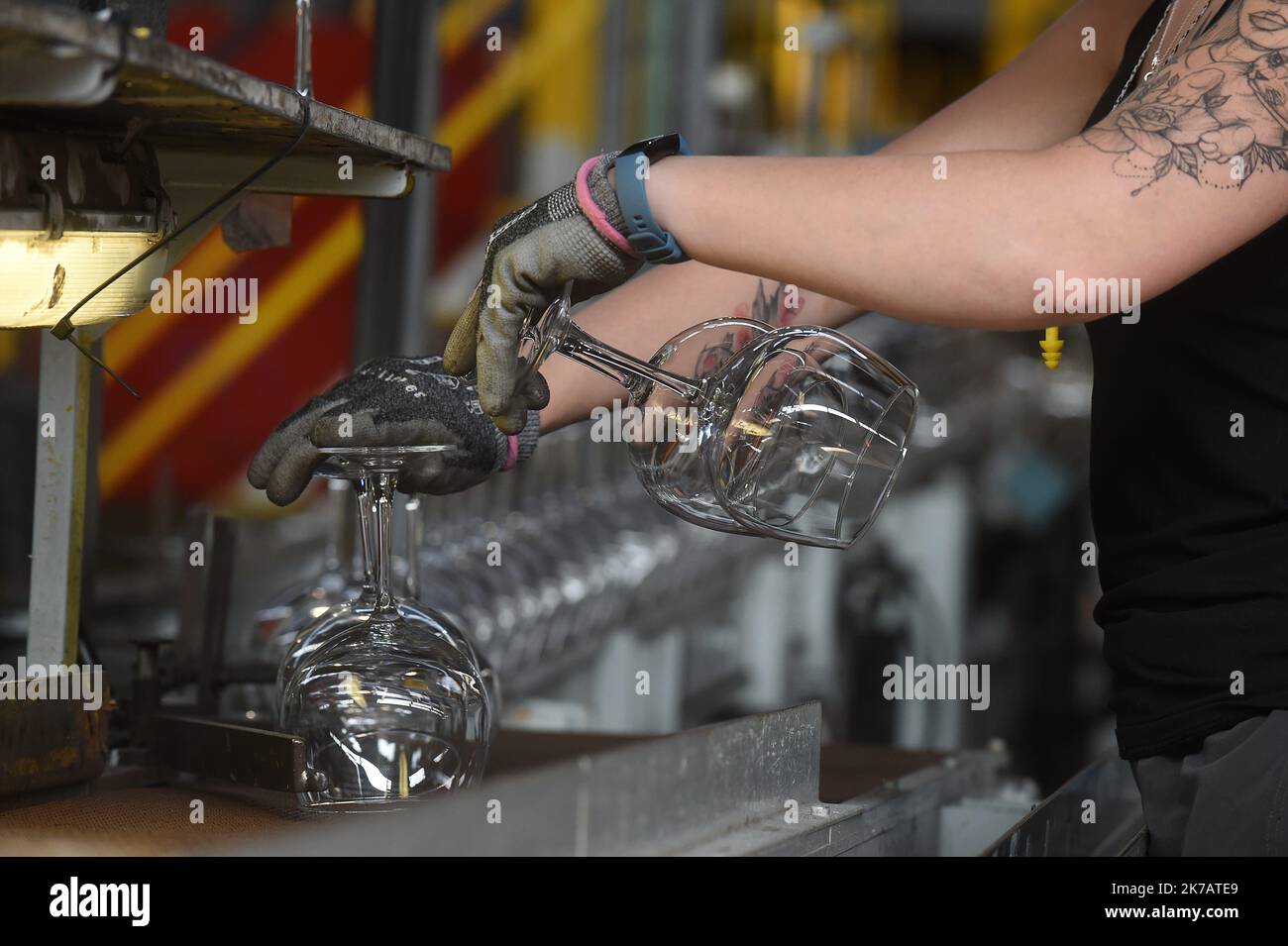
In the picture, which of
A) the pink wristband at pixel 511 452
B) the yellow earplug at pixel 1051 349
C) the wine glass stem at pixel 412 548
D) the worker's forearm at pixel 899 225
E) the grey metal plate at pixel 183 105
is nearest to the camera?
the grey metal plate at pixel 183 105

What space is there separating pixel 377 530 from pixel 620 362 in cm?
21

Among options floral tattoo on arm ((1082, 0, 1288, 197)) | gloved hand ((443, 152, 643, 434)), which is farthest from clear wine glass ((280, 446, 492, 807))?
floral tattoo on arm ((1082, 0, 1288, 197))

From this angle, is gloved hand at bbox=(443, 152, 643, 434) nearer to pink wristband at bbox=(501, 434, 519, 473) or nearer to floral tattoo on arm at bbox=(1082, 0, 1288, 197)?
pink wristband at bbox=(501, 434, 519, 473)

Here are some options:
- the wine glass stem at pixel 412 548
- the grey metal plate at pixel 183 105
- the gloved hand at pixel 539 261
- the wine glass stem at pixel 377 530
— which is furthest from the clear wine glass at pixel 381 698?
the wine glass stem at pixel 412 548

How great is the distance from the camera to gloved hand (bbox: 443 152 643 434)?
920 mm

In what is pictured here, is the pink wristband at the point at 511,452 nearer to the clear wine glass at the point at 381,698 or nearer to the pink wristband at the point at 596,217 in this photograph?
the clear wine glass at the point at 381,698

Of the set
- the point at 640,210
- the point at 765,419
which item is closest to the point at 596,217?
the point at 640,210

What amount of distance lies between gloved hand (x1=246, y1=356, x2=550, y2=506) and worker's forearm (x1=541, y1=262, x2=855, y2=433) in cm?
13

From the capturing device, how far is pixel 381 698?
0.98m

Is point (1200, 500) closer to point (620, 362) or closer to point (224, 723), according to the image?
point (620, 362)

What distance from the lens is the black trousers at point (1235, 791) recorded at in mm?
1021

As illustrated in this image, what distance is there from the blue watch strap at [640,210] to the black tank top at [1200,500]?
0.39 metres

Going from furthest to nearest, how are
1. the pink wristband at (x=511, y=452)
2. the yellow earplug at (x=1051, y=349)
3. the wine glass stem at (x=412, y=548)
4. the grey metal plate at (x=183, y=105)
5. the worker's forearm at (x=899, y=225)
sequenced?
the wine glass stem at (x=412, y=548), the yellow earplug at (x=1051, y=349), the pink wristband at (x=511, y=452), the worker's forearm at (x=899, y=225), the grey metal plate at (x=183, y=105)
